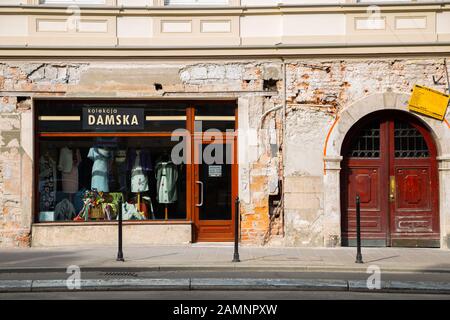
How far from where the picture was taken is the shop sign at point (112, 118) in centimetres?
1441

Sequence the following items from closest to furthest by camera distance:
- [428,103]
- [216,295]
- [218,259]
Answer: [216,295]
[218,259]
[428,103]

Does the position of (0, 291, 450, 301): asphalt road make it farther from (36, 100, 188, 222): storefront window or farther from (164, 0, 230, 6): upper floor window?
(164, 0, 230, 6): upper floor window

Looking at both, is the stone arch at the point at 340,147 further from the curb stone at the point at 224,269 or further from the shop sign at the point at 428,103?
the curb stone at the point at 224,269

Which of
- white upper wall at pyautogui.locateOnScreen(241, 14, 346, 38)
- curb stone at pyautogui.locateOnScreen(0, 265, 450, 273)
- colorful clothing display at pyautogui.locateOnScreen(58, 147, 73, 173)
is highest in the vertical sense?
white upper wall at pyautogui.locateOnScreen(241, 14, 346, 38)

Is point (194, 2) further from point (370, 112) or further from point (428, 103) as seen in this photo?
point (428, 103)

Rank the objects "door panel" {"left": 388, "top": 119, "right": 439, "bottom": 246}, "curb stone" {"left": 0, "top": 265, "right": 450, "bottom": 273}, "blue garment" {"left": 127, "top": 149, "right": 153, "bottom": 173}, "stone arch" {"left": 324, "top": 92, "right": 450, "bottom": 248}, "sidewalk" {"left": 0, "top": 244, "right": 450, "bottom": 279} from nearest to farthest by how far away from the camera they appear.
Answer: "curb stone" {"left": 0, "top": 265, "right": 450, "bottom": 273}, "sidewalk" {"left": 0, "top": 244, "right": 450, "bottom": 279}, "stone arch" {"left": 324, "top": 92, "right": 450, "bottom": 248}, "door panel" {"left": 388, "top": 119, "right": 439, "bottom": 246}, "blue garment" {"left": 127, "top": 149, "right": 153, "bottom": 173}

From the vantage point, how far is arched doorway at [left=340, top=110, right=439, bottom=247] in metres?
14.2

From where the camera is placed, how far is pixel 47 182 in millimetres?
14500

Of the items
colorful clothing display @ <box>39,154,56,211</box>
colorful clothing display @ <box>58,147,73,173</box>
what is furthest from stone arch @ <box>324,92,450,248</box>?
colorful clothing display @ <box>39,154,56,211</box>

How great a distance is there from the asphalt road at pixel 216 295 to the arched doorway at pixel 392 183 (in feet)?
15.9

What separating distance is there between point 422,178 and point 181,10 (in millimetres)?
6305

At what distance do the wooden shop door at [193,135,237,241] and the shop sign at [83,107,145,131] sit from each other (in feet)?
4.54

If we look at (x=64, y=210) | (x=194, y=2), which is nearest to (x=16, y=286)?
(x=64, y=210)

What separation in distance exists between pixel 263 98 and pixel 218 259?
13.0 feet
